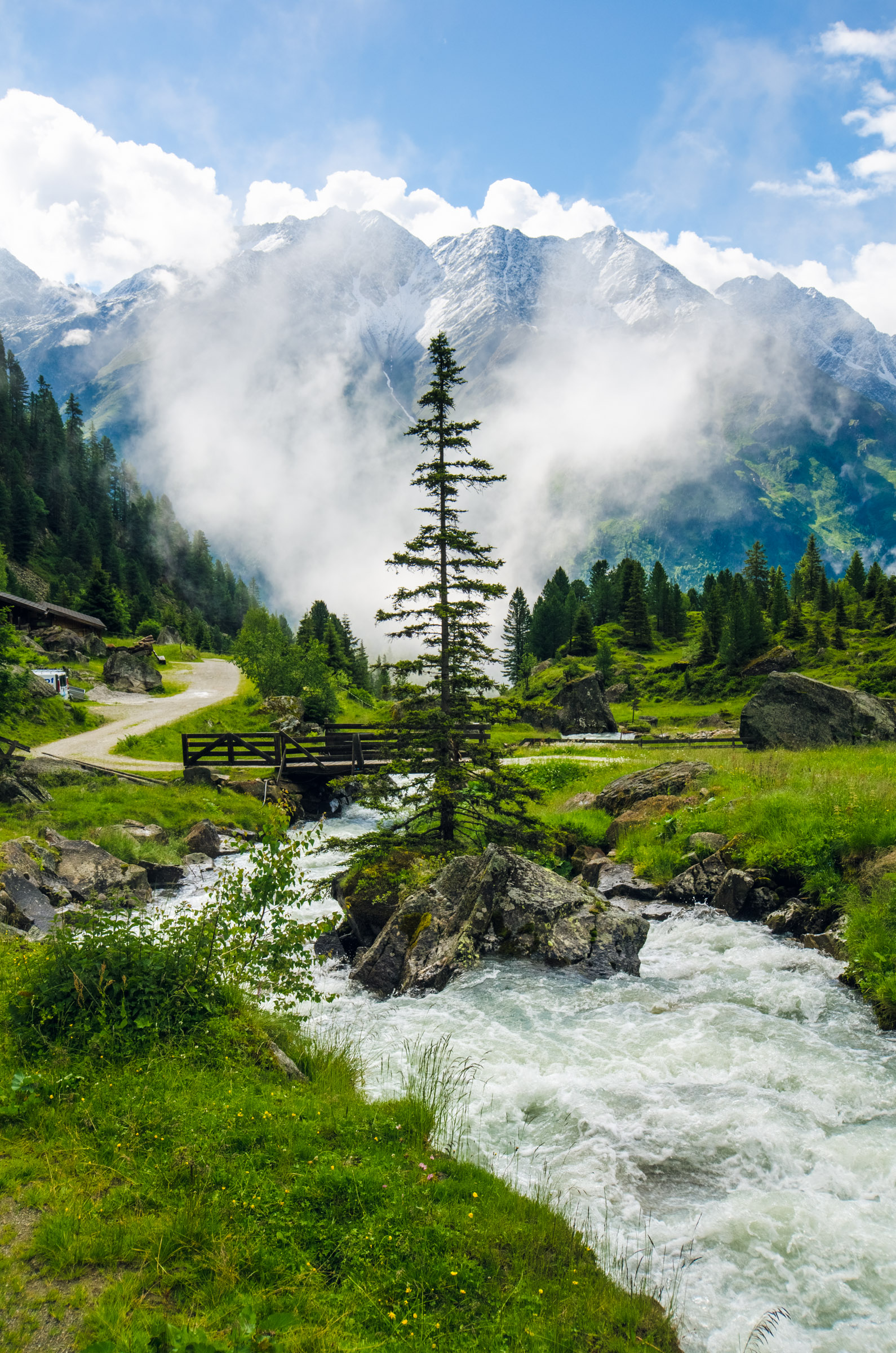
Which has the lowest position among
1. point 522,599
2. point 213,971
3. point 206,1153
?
point 206,1153

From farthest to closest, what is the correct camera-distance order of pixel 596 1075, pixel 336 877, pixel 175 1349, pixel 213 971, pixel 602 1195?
pixel 336 877, pixel 596 1075, pixel 213 971, pixel 602 1195, pixel 175 1349

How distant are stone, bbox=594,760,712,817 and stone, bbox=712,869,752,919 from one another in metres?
7.46

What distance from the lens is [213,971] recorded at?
916 cm

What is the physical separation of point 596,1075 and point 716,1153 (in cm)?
197

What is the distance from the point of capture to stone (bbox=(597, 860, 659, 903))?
19312 millimetres

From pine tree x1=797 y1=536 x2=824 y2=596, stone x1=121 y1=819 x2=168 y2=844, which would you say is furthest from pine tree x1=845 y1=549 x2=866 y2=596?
stone x1=121 y1=819 x2=168 y2=844

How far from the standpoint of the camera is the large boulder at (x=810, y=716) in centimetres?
2989

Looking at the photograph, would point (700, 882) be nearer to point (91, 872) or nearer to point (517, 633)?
point (91, 872)

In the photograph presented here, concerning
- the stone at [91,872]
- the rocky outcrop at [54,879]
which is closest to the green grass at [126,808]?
the stone at [91,872]

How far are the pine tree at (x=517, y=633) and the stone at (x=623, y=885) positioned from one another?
4285 inches

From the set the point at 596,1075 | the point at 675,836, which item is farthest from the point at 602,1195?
the point at 675,836

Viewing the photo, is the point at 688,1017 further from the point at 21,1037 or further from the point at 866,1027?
the point at 21,1037

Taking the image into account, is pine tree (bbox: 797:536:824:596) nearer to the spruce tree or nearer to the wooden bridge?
the wooden bridge

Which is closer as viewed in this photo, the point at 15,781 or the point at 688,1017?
the point at 688,1017
